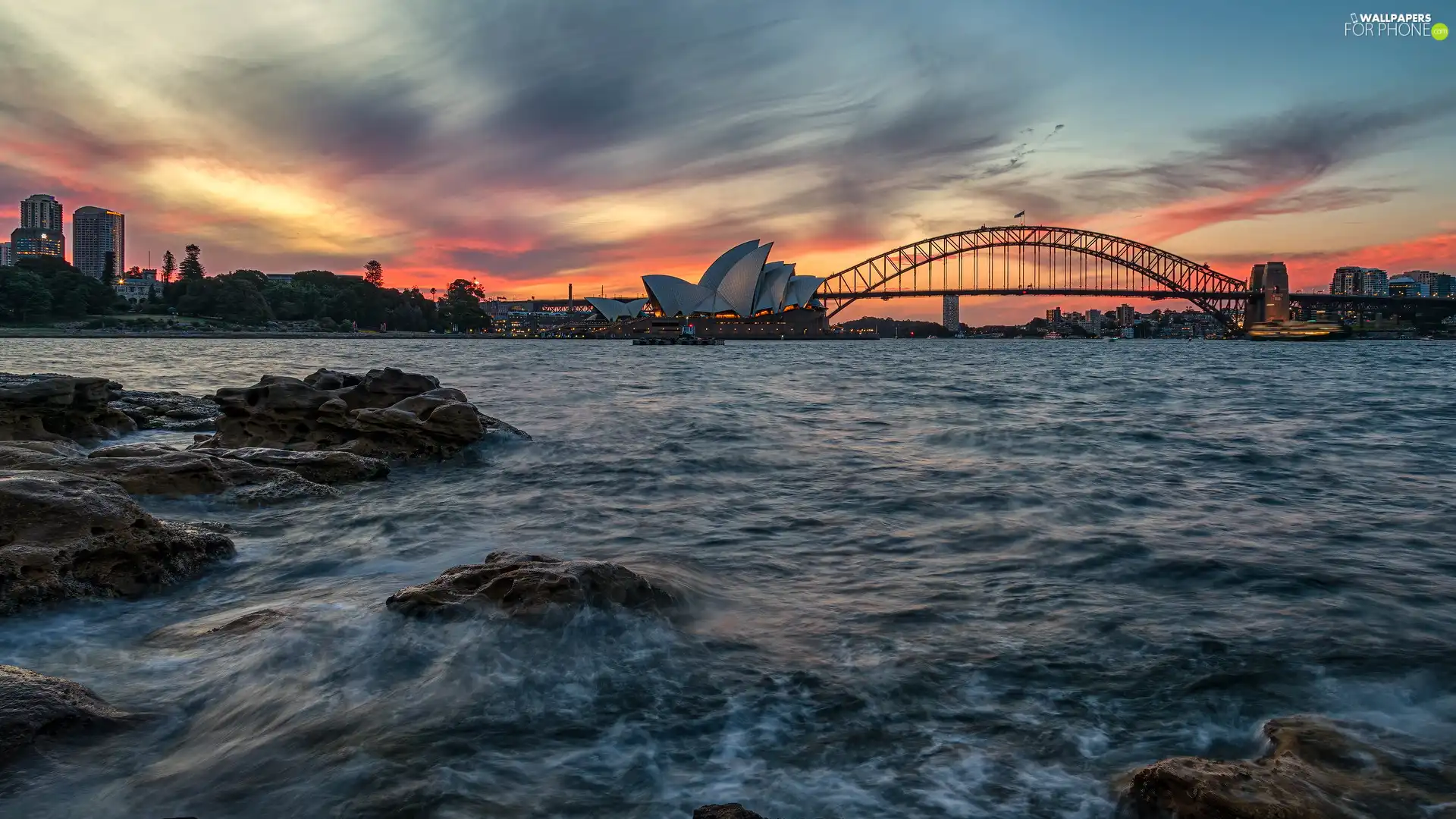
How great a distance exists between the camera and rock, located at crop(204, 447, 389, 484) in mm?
8188

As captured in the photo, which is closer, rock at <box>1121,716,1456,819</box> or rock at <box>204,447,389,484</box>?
rock at <box>1121,716,1456,819</box>

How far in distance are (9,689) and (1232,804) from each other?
4.20 metres

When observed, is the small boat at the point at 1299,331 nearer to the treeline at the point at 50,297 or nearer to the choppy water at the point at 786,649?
the choppy water at the point at 786,649

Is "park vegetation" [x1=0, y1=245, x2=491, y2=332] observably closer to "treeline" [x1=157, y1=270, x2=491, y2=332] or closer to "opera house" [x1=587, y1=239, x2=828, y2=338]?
"treeline" [x1=157, y1=270, x2=491, y2=332]

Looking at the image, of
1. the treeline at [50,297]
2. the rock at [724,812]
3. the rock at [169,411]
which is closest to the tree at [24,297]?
the treeline at [50,297]

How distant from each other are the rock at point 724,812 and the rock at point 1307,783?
48.6 inches

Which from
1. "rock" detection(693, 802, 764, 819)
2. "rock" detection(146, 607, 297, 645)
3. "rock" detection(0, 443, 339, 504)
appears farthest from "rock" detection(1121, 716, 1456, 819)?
"rock" detection(0, 443, 339, 504)

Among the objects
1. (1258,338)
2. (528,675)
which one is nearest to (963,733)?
(528,675)

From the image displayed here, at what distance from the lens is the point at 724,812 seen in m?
2.35

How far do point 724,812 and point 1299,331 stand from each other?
11936 centimetres

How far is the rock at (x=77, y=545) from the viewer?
13.9 feet

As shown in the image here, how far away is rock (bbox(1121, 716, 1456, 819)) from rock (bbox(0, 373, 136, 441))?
12.4 metres

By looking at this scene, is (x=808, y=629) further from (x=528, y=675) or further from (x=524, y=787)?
(x=524, y=787)

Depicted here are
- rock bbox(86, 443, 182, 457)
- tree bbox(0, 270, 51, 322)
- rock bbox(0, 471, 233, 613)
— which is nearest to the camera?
rock bbox(0, 471, 233, 613)
